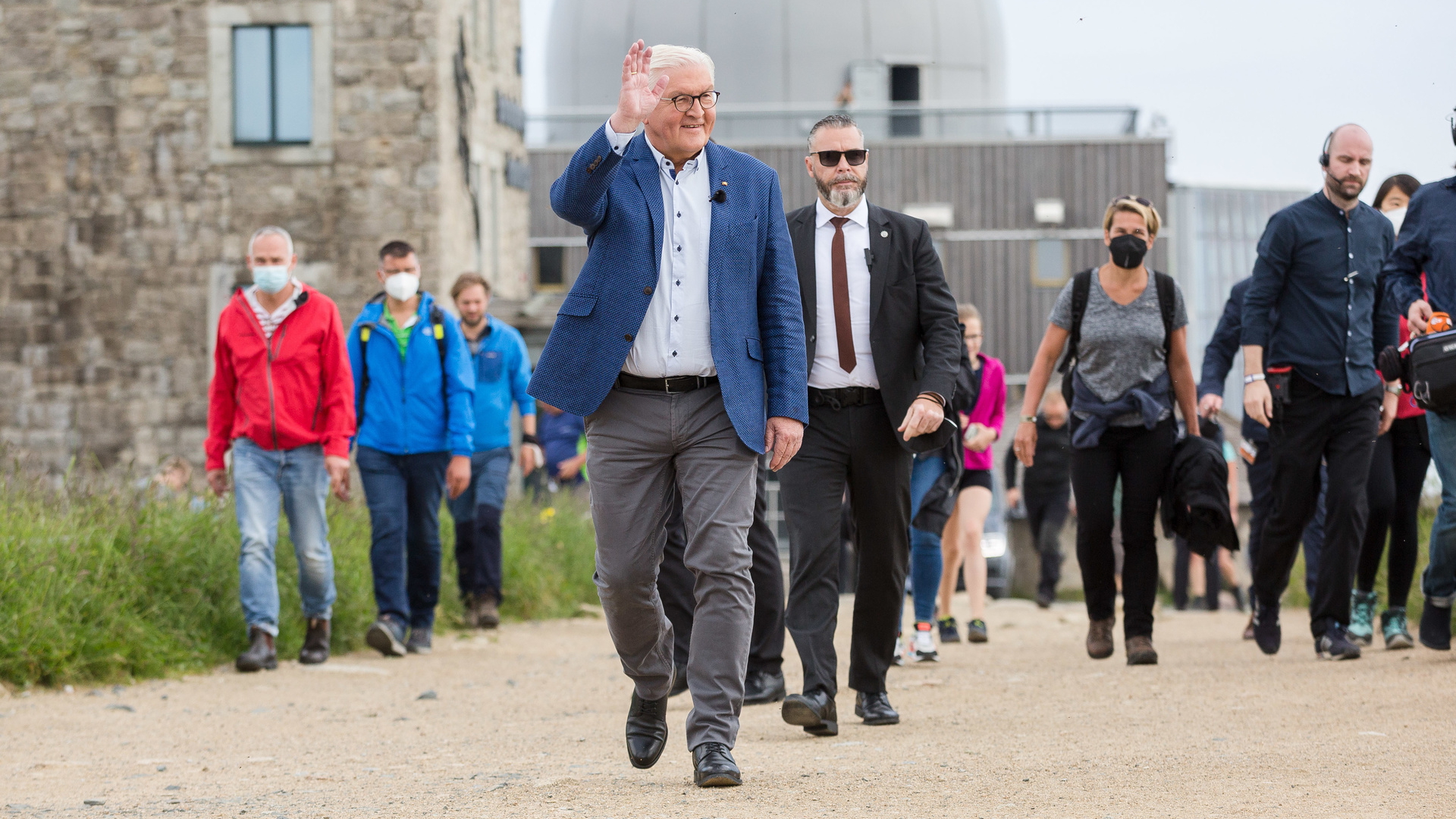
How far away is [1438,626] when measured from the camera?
709 centimetres

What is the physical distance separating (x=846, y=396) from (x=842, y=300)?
0.35 m

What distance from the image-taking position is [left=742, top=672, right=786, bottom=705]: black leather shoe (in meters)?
6.79

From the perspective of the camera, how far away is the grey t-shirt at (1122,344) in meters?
7.43

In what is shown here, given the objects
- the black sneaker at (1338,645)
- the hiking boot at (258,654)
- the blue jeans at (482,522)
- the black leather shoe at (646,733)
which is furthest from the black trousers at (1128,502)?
the blue jeans at (482,522)

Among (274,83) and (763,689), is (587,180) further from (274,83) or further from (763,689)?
(274,83)

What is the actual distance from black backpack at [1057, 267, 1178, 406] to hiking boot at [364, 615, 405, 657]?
3586mm

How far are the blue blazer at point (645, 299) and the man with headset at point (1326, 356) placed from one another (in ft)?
10.4

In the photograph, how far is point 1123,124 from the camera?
29312 millimetres

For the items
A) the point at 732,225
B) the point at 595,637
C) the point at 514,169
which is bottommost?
the point at 595,637

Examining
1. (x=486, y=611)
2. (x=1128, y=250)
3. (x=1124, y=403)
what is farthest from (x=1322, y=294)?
(x=486, y=611)

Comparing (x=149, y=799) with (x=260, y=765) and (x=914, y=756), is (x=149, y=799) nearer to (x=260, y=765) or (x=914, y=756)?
(x=260, y=765)

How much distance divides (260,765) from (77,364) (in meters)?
15.2

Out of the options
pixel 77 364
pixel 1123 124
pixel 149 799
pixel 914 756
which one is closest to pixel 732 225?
pixel 914 756

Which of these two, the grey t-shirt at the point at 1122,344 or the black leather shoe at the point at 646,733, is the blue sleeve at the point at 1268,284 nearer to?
the grey t-shirt at the point at 1122,344
